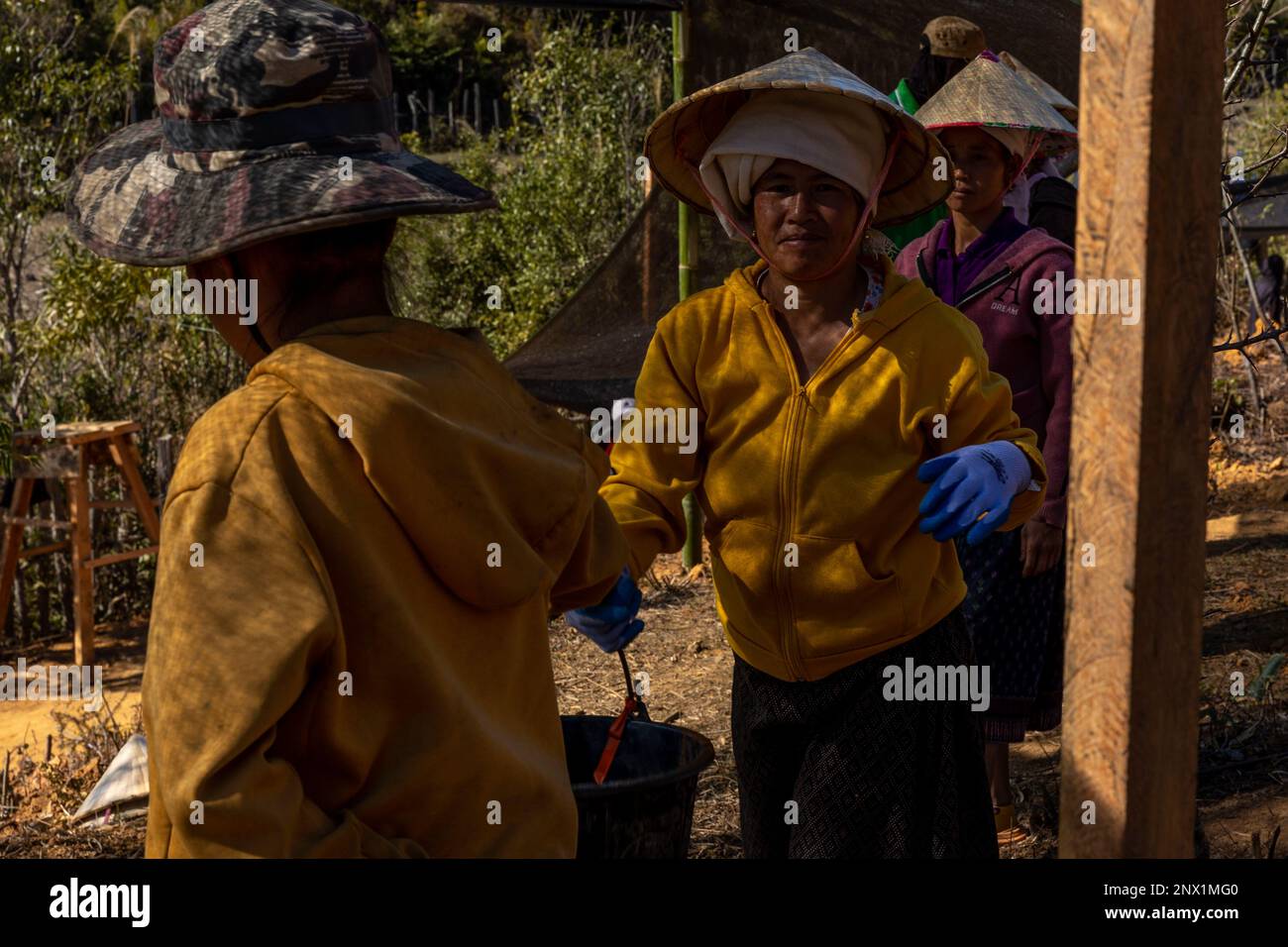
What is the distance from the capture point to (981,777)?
2.58 m

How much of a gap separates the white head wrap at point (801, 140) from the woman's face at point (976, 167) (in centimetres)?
94

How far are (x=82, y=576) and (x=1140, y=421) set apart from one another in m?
6.96

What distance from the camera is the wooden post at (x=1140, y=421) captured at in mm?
1635

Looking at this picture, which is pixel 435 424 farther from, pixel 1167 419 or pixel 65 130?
pixel 65 130

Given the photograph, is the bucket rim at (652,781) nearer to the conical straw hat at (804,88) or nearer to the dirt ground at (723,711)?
the conical straw hat at (804,88)

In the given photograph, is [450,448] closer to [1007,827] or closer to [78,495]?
[1007,827]

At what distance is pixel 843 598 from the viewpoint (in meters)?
2.46

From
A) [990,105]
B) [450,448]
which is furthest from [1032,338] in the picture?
[450,448]

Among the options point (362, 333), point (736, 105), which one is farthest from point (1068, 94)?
point (362, 333)

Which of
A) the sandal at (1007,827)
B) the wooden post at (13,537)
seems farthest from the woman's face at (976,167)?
the wooden post at (13,537)

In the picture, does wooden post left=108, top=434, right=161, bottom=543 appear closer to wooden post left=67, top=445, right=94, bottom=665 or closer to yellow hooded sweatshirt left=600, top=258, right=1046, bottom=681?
wooden post left=67, top=445, right=94, bottom=665
